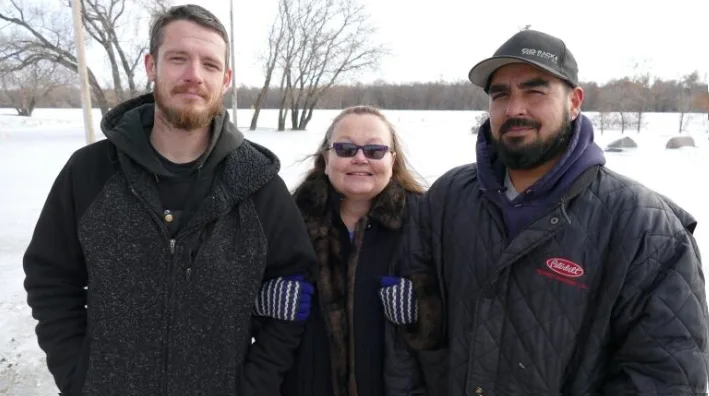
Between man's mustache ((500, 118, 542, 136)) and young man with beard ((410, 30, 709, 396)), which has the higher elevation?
man's mustache ((500, 118, 542, 136))

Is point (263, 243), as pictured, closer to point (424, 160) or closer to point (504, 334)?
point (504, 334)

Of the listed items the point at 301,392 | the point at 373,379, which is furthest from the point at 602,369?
the point at 301,392

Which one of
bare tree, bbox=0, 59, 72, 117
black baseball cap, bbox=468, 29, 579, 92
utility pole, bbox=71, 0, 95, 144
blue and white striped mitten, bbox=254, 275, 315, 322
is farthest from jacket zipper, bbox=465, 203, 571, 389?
bare tree, bbox=0, 59, 72, 117

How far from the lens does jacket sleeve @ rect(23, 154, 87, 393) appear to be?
5.82ft

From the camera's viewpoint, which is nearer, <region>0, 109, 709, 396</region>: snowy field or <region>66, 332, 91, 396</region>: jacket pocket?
<region>66, 332, 91, 396</region>: jacket pocket

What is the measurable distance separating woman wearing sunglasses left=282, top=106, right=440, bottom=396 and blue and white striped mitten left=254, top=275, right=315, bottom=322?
0.12 m

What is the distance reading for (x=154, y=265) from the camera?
1711 millimetres

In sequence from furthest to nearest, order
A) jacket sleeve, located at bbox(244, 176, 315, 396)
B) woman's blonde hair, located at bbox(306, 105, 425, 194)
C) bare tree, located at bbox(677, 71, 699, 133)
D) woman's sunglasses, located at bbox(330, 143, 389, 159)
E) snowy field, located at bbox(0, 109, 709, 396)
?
bare tree, located at bbox(677, 71, 699, 133) < snowy field, located at bbox(0, 109, 709, 396) < woman's blonde hair, located at bbox(306, 105, 425, 194) < woman's sunglasses, located at bbox(330, 143, 389, 159) < jacket sleeve, located at bbox(244, 176, 315, 396)

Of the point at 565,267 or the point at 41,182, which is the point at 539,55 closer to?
the point at 565,267

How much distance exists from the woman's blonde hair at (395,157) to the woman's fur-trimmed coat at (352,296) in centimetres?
16

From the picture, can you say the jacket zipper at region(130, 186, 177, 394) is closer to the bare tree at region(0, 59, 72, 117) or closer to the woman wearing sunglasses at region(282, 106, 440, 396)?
the woman wearing sunglasses at region(282, 106, 440, 396)

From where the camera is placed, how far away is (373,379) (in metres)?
2.06

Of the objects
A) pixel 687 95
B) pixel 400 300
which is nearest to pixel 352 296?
pixel 400 300

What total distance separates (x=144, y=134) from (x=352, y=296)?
111 centimetres
